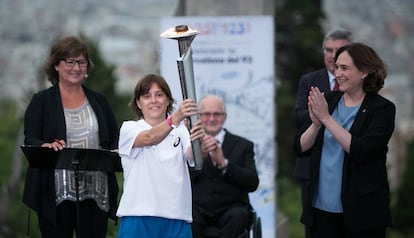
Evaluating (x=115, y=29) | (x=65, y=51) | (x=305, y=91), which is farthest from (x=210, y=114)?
(x=115, y=29)

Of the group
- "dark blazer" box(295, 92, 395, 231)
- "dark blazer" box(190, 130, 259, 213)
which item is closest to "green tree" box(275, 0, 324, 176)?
"dark blazer" box(190, 130, 259, 213)

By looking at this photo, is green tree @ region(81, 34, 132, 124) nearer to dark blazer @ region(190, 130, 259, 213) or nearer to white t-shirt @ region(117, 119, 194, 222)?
dark blazer @ region(190, 130, 259, 213)

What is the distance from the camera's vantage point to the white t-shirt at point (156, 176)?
19.7ft

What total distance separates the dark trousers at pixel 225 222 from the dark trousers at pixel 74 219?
0.80 meters

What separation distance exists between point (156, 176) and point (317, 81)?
2.07 metres

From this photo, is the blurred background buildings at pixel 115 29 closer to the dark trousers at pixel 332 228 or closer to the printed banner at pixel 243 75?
the printed banner at pixel 243 75

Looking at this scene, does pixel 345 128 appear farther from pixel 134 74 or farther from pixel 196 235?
pixel 134 74

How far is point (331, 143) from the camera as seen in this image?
20.9 feet

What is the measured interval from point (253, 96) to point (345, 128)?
3597 millimetres

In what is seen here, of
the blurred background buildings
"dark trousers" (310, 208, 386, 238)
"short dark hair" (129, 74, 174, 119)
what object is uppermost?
the blurred background buildings

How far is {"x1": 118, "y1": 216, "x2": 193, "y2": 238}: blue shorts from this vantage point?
237 inches

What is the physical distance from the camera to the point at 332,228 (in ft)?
20.7

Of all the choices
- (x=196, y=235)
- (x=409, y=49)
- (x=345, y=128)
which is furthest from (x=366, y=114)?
(x=409, y=49)

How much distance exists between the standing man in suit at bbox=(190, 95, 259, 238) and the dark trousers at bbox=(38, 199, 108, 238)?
0.82 metres
